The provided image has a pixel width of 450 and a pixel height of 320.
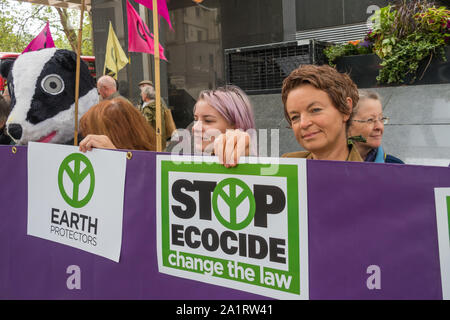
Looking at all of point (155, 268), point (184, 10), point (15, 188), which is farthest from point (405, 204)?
point (184, 10)

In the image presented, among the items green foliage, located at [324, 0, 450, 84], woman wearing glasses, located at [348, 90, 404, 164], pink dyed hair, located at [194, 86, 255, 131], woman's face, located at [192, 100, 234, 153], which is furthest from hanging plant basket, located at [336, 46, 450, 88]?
woman's face, located at [192, 100, 234, 153]

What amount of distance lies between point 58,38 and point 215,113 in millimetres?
30276

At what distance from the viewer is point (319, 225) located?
1.54m

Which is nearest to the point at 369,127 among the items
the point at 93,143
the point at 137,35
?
the point at 93,143

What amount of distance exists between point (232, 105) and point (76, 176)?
0.88 meters

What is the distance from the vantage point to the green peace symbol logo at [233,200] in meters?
1.67

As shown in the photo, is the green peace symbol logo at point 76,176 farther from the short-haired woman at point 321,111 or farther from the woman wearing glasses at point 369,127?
the woman wearing glasses at point 369,127

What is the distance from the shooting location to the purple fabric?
1.35 metres

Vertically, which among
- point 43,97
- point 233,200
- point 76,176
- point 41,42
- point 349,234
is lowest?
point 349,234

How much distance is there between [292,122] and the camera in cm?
204

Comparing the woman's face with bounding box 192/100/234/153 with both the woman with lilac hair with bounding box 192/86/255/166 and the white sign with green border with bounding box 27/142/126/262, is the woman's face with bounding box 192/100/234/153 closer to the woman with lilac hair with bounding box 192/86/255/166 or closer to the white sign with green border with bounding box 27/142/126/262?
the woman with lilac hair with bounding box 192/86/255/166

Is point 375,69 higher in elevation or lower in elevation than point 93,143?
higher

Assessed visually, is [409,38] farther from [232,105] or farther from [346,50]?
[232,105]

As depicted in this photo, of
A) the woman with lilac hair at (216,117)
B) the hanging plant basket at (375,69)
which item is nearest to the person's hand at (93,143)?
the woman with lilac hair at (216,117)
